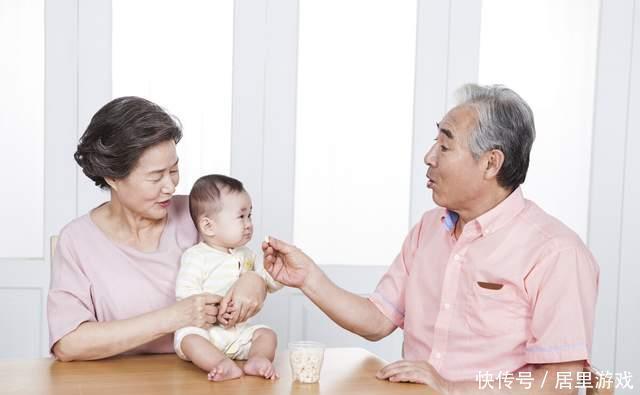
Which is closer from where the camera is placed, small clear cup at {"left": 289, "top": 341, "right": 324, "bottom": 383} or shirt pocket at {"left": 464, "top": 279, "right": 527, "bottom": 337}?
small clear cup at {"left": 289, "top": 341, "right": 324, "bottom": 383}

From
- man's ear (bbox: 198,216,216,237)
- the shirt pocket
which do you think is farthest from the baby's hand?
the shirt pocket

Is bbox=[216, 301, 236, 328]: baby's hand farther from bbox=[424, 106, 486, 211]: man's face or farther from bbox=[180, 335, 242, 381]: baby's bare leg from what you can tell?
bbox=[424, 106, 486, 211]: man's face

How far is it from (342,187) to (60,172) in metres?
1.20

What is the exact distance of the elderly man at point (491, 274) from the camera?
1.99 meters

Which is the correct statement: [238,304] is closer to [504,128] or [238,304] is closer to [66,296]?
[66,296]

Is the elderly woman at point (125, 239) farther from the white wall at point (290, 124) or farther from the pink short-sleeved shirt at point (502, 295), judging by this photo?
the white wall at point (290, 124)

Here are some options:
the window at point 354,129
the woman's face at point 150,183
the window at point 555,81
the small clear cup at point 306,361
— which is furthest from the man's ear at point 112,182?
the window at point 555,81

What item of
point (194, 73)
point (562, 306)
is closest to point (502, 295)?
point (562, 306)

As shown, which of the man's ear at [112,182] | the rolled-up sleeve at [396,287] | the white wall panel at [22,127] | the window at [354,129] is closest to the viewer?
the man's ear at [112,182]

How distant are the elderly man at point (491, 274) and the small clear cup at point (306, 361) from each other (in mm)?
323

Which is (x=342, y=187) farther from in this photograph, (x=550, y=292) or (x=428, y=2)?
(x=550, y=292)

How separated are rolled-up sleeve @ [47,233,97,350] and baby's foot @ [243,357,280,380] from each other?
→ 0.44 metres

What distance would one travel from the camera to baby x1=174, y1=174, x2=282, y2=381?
198 cm

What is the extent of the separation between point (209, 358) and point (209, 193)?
46 centimetres
